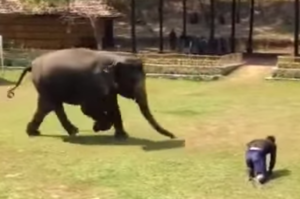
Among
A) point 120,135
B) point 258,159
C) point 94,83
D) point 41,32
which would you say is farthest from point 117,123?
point 41,32

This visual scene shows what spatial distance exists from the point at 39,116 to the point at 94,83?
1.45 metres

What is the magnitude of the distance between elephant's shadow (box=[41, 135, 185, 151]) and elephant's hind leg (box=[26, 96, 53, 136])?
0.37 metres

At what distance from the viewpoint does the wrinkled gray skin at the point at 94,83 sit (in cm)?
1556

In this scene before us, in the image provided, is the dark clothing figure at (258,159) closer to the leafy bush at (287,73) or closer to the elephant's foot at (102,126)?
the elephant's foot at (102,126)

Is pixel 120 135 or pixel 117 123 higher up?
pixel 117 123

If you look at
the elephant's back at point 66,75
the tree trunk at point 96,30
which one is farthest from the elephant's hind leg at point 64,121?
the tree trunk at point 96,30

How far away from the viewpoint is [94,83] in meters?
15.6

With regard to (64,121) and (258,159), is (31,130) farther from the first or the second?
(258,159)

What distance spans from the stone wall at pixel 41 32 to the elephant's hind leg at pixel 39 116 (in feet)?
53.9

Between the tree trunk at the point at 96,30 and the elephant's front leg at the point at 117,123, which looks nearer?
the elephant's front leg at the point at 117,123

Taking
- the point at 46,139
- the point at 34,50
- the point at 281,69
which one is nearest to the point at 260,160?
the point at 46,139

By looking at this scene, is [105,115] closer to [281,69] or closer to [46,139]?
[46,139]

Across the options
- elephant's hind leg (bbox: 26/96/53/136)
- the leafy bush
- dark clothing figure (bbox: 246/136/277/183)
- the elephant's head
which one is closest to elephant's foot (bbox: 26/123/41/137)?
elephant's hind leg (bbox: 26/96/53/136)

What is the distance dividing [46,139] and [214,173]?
4203 millimetres
